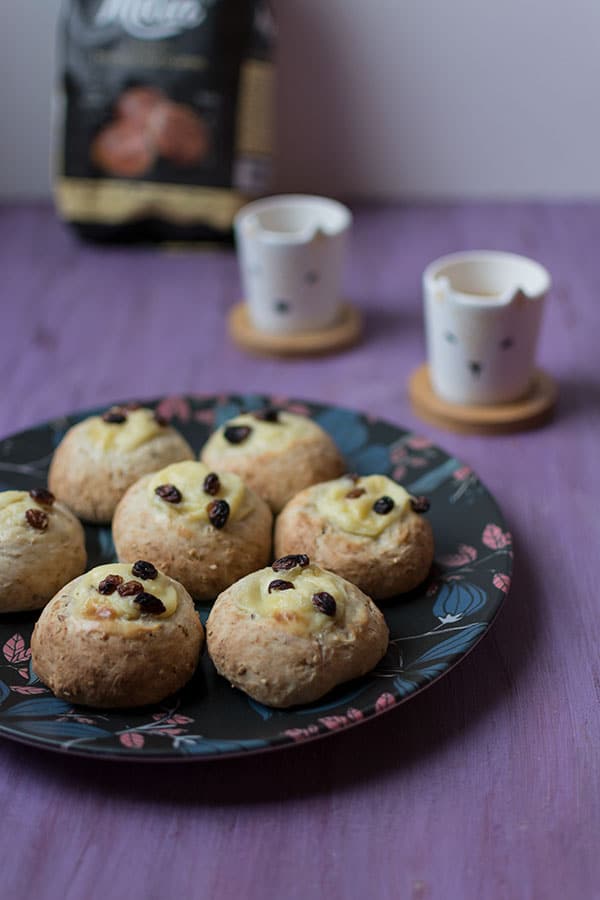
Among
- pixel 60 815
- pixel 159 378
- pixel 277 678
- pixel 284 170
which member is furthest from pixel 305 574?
pixel 284 170

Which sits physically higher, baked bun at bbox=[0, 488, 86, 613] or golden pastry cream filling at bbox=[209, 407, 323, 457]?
golden pastry cream filling at bbox=[209, 407, 323, 457]

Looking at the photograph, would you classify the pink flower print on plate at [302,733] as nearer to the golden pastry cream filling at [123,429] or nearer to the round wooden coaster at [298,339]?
the golden pastry cream filling at [123,429]

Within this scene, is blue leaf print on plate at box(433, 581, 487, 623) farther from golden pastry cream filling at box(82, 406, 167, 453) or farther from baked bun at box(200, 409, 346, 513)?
golden pastry cream filling at box(82, 406, 167, 453)

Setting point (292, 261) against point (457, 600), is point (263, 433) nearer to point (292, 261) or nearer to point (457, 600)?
point (457, 600)

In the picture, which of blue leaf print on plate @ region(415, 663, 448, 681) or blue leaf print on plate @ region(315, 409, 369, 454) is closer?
blue leaf print on plate @ region(415, 663, 448, 681)

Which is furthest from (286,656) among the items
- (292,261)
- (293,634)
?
(292,261)

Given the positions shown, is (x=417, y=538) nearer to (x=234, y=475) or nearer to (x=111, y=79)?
(x=234, y=475)

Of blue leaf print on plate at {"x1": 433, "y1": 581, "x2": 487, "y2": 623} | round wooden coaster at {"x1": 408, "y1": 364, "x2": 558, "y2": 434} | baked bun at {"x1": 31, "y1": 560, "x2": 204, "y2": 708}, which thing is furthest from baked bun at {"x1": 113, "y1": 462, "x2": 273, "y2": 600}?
round wooden coaster at {"x1": 408, "y1": 364, "x2": 558, "y2": 434}
